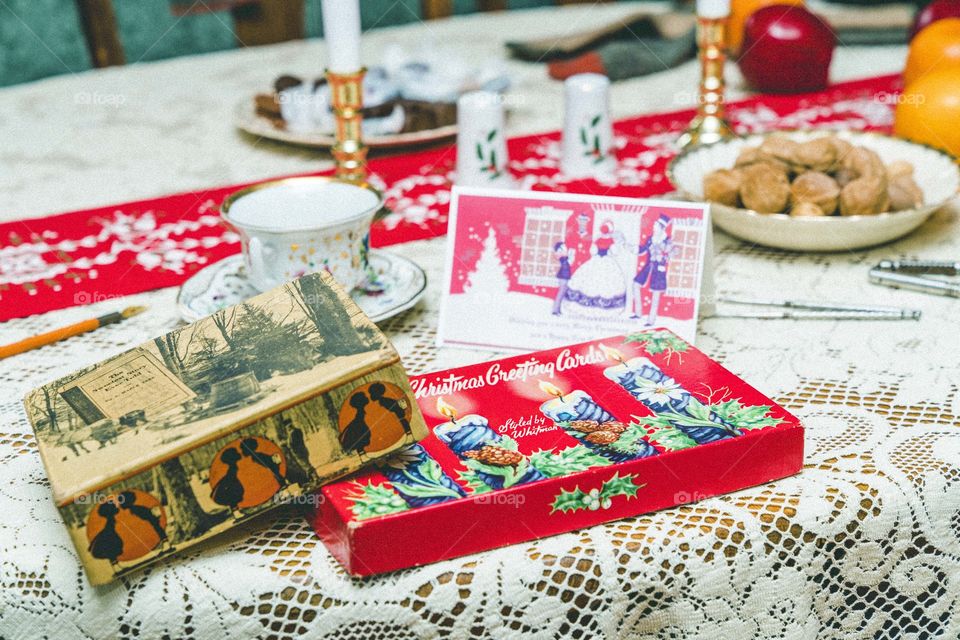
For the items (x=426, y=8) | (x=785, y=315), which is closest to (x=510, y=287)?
(x=785, y=315)

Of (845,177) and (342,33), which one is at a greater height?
(342,33)

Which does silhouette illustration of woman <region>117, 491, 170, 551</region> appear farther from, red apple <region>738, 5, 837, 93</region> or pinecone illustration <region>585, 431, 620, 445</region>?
red apple <region>738, 5, 837, 93</region>

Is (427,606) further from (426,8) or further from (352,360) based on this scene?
(426,8)

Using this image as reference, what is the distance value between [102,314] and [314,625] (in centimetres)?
44

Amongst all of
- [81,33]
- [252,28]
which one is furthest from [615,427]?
[81,33]

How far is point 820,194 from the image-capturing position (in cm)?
90

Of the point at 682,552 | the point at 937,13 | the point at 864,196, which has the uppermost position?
the point at 937,13

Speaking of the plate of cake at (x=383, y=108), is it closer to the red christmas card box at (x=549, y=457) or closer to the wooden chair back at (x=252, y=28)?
the red christmas card box at (x=549, y=457)

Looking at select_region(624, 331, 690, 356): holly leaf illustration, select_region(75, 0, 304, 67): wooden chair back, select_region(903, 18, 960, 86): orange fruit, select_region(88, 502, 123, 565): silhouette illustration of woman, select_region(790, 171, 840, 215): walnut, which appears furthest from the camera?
select_region(75, 0, 304, 67): wooden chair back

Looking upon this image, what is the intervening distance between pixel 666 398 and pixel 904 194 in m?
0.44

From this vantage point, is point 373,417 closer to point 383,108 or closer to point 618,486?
point 618,486

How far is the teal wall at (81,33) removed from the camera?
7.12 feet

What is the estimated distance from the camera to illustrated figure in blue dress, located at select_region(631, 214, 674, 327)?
77cm

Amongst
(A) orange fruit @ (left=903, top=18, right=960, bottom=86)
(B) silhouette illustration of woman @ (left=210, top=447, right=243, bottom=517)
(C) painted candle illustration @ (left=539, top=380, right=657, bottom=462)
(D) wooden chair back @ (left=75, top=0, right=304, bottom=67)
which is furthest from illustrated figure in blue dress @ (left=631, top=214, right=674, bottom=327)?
(D) wooden chair back @ (left=75, top=0, right=304, bottom=67)
